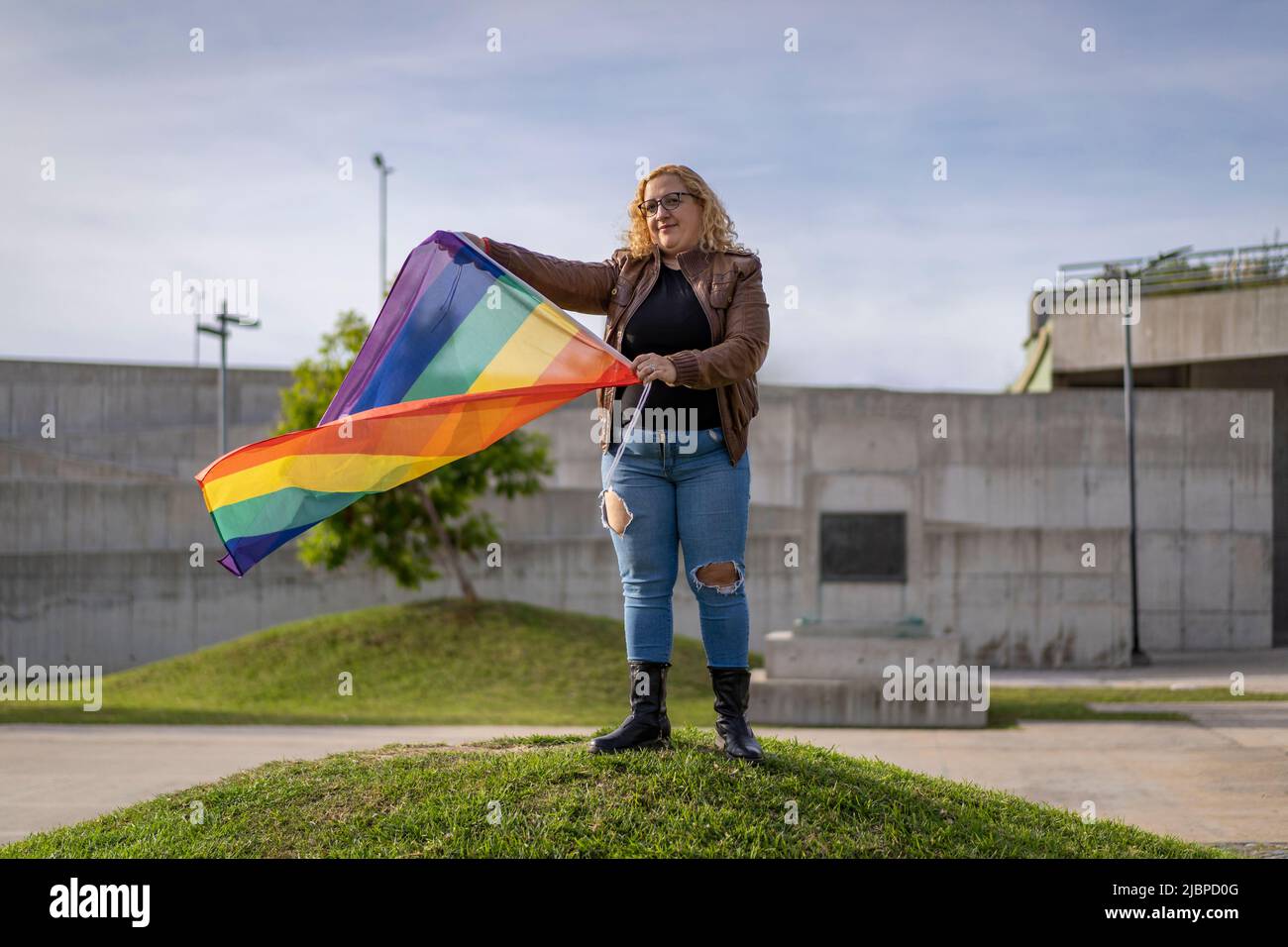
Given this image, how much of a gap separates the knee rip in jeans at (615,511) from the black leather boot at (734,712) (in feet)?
2.19

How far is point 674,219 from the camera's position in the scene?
4.86m

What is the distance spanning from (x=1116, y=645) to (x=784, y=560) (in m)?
5.92

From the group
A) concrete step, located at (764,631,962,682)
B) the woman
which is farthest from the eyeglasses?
concrete step, located at (764,631,962,682)

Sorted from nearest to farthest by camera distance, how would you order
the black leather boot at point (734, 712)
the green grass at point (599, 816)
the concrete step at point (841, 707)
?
the green grass at point (599, 816) < the black leather boot at point (734, 712) < the concrete step at point (841, 707)

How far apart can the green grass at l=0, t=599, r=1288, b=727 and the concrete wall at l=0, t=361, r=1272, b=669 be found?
173 inches

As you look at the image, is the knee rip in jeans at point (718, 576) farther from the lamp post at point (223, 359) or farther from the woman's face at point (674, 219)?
the lamp post at point (223, 359)

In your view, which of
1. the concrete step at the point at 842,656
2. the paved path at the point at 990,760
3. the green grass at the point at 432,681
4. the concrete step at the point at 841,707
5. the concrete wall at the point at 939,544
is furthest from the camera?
the concrete wall at the point at 939,544

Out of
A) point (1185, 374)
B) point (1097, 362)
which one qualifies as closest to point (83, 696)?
point (1097, 362)

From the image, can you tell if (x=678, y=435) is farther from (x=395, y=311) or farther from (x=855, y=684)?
(x=855, y=684)

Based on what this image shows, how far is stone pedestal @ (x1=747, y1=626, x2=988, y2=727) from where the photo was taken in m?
12.2

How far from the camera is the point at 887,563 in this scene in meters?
14.0

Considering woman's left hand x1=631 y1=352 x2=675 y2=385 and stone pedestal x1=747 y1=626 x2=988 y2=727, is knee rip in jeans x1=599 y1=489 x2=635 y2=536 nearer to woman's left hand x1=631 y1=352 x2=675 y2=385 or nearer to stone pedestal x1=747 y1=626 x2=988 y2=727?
woman's left hand x1=631 y1=352 x2=675 y2=385

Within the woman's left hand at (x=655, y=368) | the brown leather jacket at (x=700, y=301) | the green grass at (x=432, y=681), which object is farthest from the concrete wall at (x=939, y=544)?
the woman's left hand at (x=655, y=368)

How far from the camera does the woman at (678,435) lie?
4.72 m
